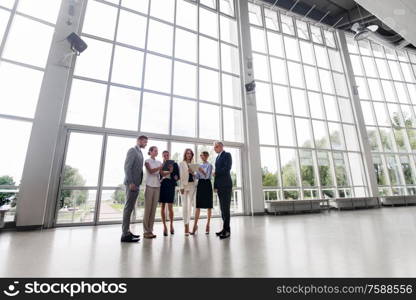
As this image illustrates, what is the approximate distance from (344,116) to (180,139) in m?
8.81

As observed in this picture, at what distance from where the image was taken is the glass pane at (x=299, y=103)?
8.46 m

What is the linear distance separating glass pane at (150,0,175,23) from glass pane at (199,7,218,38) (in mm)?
1174

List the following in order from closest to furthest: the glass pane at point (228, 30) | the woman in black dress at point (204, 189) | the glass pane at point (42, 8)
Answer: the woman in black dress at point (204, 189)
the glass pane at point (42, 8)
the glass pane at point (228, 30)

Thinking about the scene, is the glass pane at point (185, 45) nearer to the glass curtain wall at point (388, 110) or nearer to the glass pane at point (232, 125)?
the glass pane at point (232, 125)

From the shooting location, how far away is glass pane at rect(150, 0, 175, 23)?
6.67 metres

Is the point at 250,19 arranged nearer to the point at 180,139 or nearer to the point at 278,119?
the point at 278,119

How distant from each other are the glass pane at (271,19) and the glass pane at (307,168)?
Answer: 6322 millimetres

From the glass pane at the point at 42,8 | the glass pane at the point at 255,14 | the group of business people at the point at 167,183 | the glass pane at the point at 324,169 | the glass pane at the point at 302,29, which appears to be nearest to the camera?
the group of business people at the point at 167,183

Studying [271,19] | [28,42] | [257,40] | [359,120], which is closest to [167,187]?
[28,42]

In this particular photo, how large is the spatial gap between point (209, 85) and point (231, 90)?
1.00 meters

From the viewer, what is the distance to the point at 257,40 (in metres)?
8.56

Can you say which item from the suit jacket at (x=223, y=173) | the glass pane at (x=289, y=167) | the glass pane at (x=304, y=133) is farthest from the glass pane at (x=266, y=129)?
the suit jacket at (x=223, y=173)
